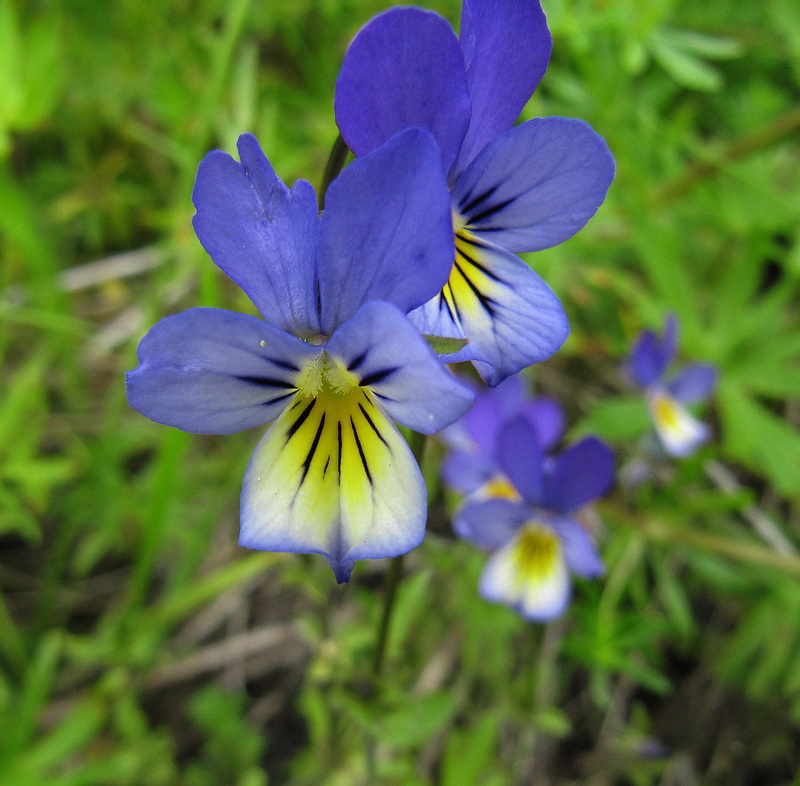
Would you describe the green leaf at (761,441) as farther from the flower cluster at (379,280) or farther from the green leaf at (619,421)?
the flower cluster at (379,280)

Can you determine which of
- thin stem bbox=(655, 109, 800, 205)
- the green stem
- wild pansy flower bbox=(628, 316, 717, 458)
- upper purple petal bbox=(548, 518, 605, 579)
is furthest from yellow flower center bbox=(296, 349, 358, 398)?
thin stem bbox=(655, 109, 800, 205)

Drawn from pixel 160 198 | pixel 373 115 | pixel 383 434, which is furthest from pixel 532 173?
pixel 160 198

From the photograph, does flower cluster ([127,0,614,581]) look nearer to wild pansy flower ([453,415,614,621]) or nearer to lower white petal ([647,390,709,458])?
wild pansy flower ([453,415,614,621])

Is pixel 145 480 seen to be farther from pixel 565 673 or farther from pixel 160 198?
pixel 565 673

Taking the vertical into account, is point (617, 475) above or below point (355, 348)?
below

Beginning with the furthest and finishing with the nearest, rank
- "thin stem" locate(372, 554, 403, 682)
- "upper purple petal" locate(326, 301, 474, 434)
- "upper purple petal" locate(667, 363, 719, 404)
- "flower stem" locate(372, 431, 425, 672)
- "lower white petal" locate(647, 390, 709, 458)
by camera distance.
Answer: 1. "upper purple petal" locate(667, 363, 719, 404)
2. "lower white petal" locate(647, 390, 709, 458)
3. "thin stem" locate(372, 554, 403, 682)
4. "flower stem" locate(372, 431, 425, 672)
5. "upper purple petal" locate(326, 301, 474, 434)

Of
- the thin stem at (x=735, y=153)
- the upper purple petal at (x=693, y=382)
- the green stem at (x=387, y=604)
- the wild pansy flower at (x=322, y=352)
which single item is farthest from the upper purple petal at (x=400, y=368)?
the thin stem at (x=735, y=153)

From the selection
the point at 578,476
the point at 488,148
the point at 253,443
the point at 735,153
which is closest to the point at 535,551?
the point at 578,476

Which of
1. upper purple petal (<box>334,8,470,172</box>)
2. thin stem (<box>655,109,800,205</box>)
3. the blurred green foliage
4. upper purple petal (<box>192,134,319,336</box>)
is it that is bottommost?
the blurred green foliage
